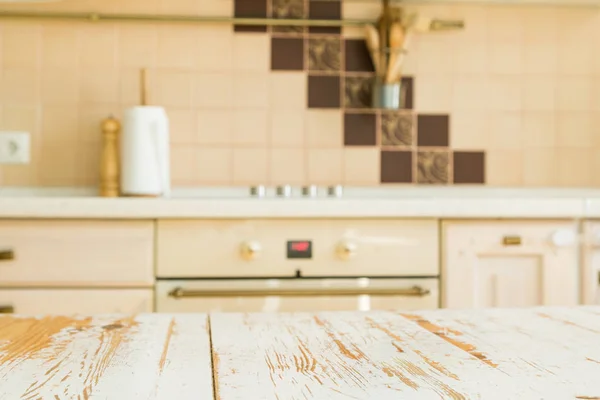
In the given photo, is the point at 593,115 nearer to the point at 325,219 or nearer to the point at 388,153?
the point at 388,153

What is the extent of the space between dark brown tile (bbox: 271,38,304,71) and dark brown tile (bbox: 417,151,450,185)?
0.50 m

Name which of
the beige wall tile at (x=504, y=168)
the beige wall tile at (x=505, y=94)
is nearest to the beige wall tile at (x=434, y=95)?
the beige wall tile at (x=505, y=94)

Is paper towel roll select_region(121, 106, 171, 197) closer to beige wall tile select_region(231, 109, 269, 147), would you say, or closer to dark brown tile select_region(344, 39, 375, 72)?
beige wall tile select_region(231, 109, 269, 147)

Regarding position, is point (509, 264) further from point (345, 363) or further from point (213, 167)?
point (345, 363)

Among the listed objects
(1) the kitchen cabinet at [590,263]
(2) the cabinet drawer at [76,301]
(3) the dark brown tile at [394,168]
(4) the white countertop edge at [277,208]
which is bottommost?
(2) the cabinet drawer at [76,301]

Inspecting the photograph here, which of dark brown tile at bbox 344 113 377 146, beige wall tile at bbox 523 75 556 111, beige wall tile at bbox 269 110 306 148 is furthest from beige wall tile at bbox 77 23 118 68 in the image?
beige wall tile at bbox 523 75 556 111

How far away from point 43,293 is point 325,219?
691mm

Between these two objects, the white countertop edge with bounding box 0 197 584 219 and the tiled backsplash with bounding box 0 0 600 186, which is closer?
the white countertop edge with bounding box 0 197 584 219

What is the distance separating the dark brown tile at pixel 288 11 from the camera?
2.24m

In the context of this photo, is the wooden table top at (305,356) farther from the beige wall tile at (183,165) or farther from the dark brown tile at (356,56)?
the dark brown tile at (356,56)

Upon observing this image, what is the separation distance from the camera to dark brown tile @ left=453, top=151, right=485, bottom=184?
7.48 ft

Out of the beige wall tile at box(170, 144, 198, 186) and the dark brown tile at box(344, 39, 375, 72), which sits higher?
the dark brown tile at box(344, 39, 375, 72)

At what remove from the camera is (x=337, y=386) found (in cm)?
47

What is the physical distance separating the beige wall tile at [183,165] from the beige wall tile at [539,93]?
3.72ft
